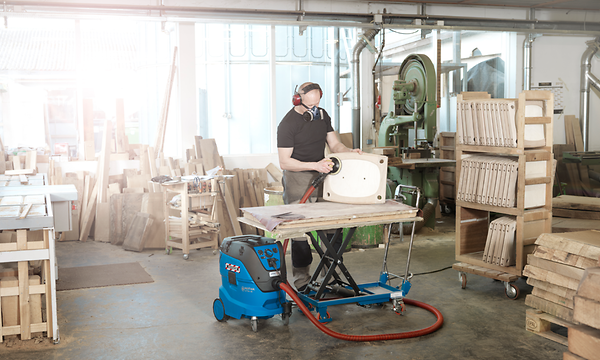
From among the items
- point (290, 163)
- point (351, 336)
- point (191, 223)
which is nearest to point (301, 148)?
point (290, 163)

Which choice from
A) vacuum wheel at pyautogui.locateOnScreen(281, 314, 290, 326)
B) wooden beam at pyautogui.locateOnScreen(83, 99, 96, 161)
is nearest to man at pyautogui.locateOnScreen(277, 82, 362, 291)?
vacuum wheel at pyautogui.locateOnScreen(281, 314, 290, 326)

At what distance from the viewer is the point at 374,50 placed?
8.12 metres

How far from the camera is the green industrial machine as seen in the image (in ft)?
22.3

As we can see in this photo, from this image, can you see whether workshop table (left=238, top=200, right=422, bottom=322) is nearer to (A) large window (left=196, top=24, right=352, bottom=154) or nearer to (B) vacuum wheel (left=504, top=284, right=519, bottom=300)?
(B) vacuum wheel (left=504, top=284, right=519, bottom=300)

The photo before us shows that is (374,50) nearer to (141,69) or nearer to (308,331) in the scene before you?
(141,69)

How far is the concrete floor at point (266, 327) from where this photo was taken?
10.6 ft

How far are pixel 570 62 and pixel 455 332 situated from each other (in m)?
7.28

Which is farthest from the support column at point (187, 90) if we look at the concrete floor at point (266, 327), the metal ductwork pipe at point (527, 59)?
the metal ductwork pipe at point (527, 59)

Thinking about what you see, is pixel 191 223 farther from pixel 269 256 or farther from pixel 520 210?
pixel 520 210

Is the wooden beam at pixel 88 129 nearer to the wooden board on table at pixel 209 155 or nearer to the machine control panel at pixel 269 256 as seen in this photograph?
the wooden board on table at pixel 209 155

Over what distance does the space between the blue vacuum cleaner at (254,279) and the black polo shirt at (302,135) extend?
2.88 ft

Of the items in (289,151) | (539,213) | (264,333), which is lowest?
(264,333)

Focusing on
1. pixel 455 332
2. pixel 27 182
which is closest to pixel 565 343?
pixel 455 332

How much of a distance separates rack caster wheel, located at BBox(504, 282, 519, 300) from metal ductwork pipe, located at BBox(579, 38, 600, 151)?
598 centimetres
